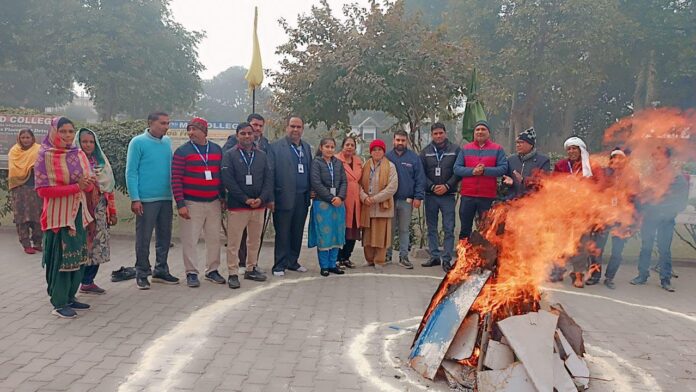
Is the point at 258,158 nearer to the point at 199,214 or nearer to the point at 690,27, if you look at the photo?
the point at 199,214

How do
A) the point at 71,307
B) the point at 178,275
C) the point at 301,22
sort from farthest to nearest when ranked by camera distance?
the point at 301,22 < the point at 178,275 < the point at 71,307

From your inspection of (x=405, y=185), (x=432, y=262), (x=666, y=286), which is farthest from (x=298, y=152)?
(x=666, y=286)

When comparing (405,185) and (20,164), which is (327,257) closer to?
(405,185)

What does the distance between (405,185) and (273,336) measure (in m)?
3.57

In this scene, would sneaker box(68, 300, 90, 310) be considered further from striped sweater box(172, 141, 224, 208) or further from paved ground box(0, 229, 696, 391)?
striped sweater box(172, 141, 224, 208)

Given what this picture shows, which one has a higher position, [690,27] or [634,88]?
[690,27]

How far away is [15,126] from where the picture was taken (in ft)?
32.3

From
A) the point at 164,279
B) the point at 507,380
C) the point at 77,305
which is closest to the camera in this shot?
the point at 507,380

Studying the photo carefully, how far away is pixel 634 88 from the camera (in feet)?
89.3

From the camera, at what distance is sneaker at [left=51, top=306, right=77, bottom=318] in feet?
16.8

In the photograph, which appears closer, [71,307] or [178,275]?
[71,307]

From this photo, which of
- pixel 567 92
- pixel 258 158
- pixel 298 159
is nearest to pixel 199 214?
pixel 258 158

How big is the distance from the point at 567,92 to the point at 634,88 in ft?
22.5

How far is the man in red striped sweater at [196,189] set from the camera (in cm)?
620
